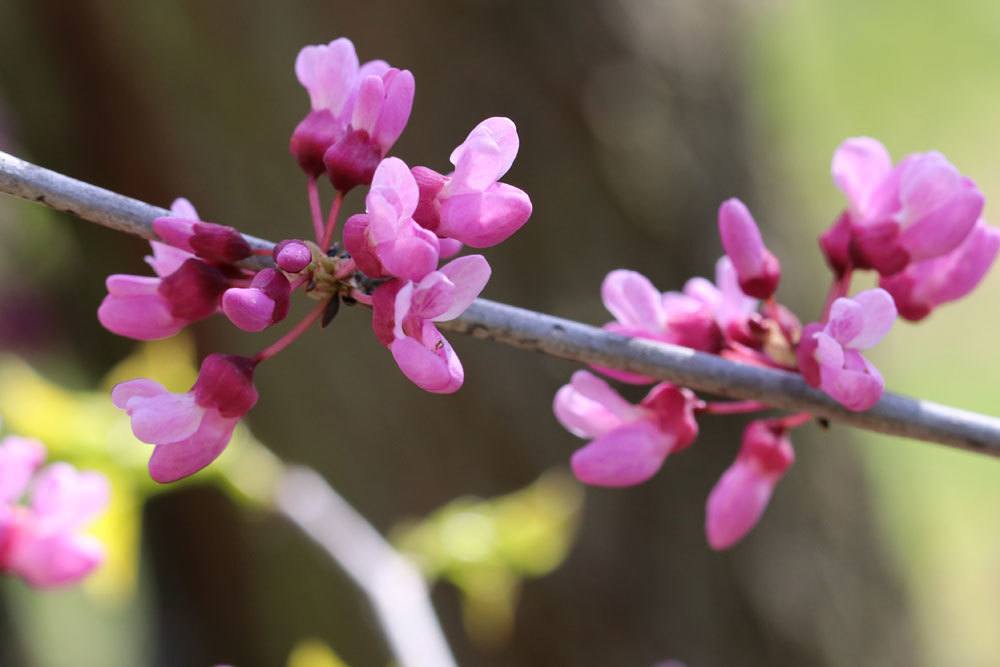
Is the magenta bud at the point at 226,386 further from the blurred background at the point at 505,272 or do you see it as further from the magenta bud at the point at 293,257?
the blurred background at the point at 505,272

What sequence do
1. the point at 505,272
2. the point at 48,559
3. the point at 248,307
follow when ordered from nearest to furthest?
1. the point at 248,307
2. the point at 48,559
3. the point at 505,272

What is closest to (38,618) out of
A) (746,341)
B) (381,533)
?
(381,533)

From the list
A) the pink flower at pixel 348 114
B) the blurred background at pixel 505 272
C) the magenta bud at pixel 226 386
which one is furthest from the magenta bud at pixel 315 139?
the blurred background at pixel 505 272

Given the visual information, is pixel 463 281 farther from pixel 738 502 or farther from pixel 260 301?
pixel 738 502

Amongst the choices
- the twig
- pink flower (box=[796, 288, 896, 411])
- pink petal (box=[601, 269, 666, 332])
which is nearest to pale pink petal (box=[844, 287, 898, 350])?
pink flower (box=[796, 288, 896, 411])

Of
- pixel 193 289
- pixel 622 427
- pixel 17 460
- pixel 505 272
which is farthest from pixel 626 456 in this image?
pixel 505 272

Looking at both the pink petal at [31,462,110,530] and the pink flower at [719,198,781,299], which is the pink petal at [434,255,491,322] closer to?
the pink flower at [719,198,781,299]

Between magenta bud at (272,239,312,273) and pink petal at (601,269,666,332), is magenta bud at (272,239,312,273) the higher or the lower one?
the lower one
